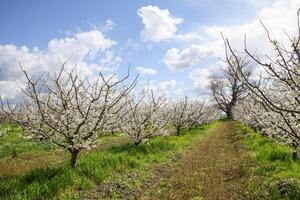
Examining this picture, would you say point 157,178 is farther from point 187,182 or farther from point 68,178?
point 68,178

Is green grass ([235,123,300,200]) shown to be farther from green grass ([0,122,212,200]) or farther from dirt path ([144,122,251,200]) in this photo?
green grass ([0,122,212,200])

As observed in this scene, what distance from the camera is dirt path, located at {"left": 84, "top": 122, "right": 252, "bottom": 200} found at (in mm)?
12438

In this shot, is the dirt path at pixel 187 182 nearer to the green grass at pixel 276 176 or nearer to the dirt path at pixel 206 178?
the dirt path at pixel 206 178

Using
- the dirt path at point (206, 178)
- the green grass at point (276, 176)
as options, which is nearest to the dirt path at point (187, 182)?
the dirt path at point (206, 178)

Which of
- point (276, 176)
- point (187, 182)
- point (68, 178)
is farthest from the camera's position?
point (187, 182)

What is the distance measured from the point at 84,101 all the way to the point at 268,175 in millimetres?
7589

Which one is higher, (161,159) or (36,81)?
(36,81)

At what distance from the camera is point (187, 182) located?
14242mm

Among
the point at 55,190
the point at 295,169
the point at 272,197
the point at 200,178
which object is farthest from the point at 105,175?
the point at 295,169

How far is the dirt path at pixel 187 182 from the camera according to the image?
490 inches

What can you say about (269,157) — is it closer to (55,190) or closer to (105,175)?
(105,175)

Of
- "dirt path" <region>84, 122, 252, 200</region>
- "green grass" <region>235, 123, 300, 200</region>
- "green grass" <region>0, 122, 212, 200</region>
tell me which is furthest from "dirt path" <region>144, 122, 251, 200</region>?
"green grass" <region>0, 122, 212, 200</region>

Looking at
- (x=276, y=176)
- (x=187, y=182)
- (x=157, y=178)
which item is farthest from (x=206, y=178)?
(x=276, y=176)

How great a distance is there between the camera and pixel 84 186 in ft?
40.8
